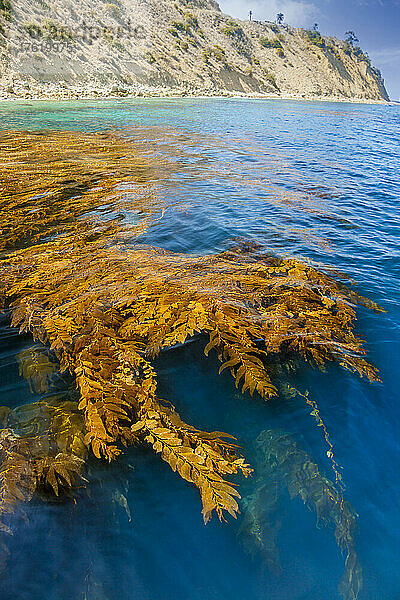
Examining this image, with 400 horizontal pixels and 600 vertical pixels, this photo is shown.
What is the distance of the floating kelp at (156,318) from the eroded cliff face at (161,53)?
1761 inches

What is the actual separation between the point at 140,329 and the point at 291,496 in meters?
1.99

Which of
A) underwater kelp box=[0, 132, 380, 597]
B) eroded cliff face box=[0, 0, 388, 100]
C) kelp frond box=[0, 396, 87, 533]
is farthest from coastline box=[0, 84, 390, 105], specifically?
kelp frond box=[0, 396, 87, 533]

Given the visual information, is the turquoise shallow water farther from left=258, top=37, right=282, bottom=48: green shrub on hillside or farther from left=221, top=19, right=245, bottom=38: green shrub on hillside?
left=258, top=37, right=282, bottom=48: green shrub on hillside

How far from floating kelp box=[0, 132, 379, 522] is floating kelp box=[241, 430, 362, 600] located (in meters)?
0.15

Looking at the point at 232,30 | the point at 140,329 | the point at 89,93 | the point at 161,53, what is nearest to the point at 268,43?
the point at 232,30

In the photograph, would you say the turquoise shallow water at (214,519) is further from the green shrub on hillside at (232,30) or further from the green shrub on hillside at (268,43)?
the green shrub on hillside at (268,43)

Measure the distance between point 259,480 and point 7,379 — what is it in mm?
2356

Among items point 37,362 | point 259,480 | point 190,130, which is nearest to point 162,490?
point 259,480

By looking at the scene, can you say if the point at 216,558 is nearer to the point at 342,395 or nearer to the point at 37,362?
the point at 342,395

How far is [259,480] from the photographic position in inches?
91.1

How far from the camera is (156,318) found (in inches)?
141

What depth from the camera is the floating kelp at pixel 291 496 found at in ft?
6.52

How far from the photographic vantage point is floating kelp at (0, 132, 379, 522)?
8.03 ft

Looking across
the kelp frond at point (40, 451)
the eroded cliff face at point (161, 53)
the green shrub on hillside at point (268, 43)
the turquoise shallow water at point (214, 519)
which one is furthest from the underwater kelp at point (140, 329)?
the green shrub on hillside at point (268, 43)
